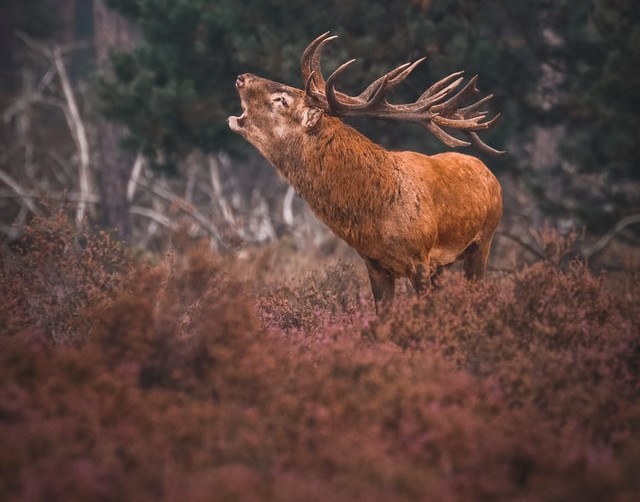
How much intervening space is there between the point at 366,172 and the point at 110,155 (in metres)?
7.89

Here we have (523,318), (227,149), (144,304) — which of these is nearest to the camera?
(144,304)

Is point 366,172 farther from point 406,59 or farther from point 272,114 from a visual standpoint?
point 406,59

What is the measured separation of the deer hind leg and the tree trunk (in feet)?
23.3

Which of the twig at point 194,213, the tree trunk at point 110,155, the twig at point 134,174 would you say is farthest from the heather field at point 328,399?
the twig at point 134,174

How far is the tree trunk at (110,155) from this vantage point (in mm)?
13203

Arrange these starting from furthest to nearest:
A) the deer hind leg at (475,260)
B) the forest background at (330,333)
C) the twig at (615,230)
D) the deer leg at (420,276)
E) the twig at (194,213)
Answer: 1. the twig at (194,213)
2. the twig at (615,230)
3. the deer hind leg at (475,260)
4. the deer leg at (420,276)
5. the forest background at (330,333)

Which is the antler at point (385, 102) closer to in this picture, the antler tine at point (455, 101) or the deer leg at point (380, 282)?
the antler tine at point (455, 101)

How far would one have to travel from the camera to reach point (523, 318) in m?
5.80

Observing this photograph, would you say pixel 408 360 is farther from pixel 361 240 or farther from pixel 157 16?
pixel 157 16

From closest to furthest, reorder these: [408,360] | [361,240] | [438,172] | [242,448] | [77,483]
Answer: [77,483] → [242,448] → [408,360] → [361,240] → [438,172]

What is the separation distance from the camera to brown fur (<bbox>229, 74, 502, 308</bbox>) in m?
6.22

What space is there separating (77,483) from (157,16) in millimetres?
8667

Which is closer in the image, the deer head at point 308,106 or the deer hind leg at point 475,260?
the deer head at point 308,106

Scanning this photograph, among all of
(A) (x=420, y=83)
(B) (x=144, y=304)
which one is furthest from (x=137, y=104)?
(B) (x=144, y=304)
